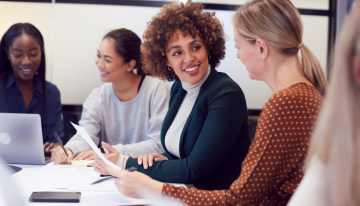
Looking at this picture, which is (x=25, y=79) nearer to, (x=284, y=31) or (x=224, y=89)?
(x=224, y=89)

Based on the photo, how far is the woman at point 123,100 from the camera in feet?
8.63

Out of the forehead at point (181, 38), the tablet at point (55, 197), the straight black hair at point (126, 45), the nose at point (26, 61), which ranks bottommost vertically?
the tablet at point (55, 197)

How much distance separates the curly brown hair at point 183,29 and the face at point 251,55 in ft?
1.92

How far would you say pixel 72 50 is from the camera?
127 inches

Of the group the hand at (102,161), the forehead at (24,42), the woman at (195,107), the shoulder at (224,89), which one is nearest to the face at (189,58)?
the woman at (195,107)

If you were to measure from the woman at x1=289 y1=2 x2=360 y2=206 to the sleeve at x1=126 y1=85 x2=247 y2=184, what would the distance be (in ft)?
3.06

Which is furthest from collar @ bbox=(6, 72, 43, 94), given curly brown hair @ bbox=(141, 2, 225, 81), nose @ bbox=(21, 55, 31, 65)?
curly brown hair @ bbox=(141, 2, 225, 81)

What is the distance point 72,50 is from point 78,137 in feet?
3.70

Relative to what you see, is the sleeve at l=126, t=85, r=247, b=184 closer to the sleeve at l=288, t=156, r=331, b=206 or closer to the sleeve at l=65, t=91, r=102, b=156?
the sleeve at l=288, t=156, r=331, b=206

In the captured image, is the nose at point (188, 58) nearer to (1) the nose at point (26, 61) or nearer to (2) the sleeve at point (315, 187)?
(2) the sleeve at point (315, 187)

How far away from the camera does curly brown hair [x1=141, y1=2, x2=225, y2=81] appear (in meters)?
1.96

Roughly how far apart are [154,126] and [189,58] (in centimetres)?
77

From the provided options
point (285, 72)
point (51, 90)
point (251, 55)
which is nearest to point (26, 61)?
point (51, 90)

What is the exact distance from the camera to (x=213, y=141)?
1561mm
